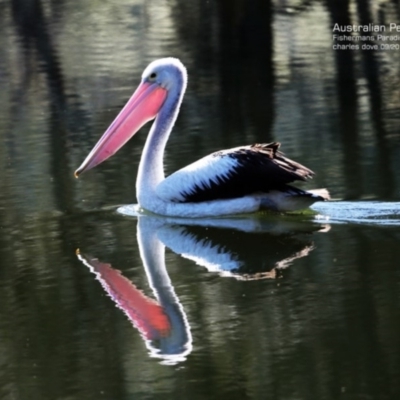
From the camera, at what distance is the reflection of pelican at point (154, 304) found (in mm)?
5715

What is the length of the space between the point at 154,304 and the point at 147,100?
295 cm

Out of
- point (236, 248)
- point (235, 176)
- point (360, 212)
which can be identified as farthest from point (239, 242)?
point (360, 212)

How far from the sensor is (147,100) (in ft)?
29.9

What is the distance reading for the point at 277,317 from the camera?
6000 millimetres

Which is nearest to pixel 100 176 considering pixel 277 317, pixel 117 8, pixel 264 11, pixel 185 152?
pixel 185 152

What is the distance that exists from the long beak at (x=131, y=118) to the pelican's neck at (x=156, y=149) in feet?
0.25

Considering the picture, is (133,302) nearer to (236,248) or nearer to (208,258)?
(208,258)

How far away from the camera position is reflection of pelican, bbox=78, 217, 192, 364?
18.7ft

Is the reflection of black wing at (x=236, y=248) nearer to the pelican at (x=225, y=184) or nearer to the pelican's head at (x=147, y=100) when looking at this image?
the pelican at (x=225, y=184)

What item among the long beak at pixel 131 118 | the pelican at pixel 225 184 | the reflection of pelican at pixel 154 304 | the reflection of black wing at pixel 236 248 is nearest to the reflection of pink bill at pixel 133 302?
the reflection of pelican at pixel 154 304

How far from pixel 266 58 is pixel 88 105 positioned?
3773 millimetres

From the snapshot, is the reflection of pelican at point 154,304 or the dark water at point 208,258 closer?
the dark water at point 208,258

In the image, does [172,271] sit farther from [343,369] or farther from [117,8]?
[117,8]

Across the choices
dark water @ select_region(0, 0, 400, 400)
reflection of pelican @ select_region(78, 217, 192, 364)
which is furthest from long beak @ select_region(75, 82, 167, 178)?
reflection of pelican @ select_region(78, 217, 192, 364)
